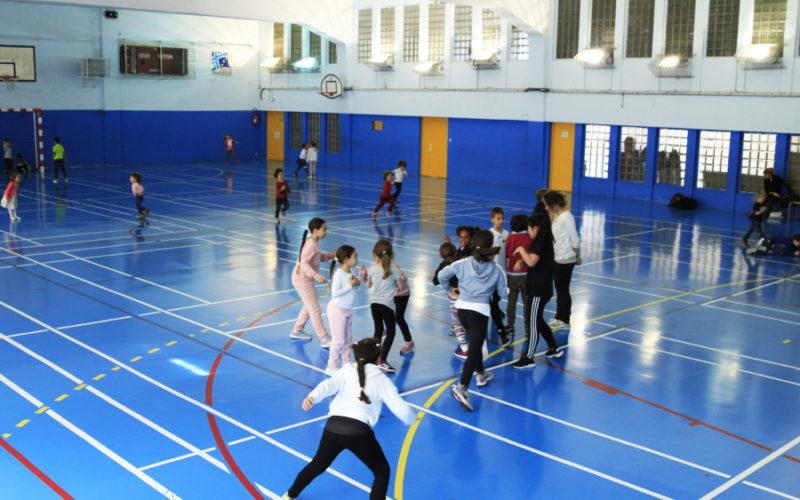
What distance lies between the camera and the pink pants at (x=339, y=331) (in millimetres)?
9938

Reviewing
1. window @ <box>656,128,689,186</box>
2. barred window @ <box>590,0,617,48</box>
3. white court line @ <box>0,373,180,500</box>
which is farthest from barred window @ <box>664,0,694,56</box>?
white court line @ <box>0,373,180,500</box>

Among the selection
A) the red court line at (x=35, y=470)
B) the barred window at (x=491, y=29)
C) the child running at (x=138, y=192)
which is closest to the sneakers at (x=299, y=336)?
the red court line at (x=35, y=470)

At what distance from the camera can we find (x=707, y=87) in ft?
93.7

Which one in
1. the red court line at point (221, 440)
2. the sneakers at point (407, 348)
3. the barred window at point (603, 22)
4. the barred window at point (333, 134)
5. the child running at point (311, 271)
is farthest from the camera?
the barred window at point (333, 134)

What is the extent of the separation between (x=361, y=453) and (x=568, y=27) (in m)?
28.8

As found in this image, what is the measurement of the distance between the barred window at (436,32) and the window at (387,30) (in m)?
2.44

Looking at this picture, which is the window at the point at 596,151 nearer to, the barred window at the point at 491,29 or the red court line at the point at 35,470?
the barred window at the point at 491,29

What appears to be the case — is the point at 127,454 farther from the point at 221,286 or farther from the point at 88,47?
the point at 88,47

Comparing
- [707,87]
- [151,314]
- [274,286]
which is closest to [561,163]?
[707,87]

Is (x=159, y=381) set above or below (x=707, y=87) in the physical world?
below

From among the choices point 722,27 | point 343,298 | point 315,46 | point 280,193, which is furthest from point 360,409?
point 315,46

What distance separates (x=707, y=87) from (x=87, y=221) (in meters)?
21.4

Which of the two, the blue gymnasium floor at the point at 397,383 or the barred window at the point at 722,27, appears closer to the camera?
the blue gymnasium floor at the point at 397,383

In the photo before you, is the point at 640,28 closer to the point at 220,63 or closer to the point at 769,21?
the point at 769,21
